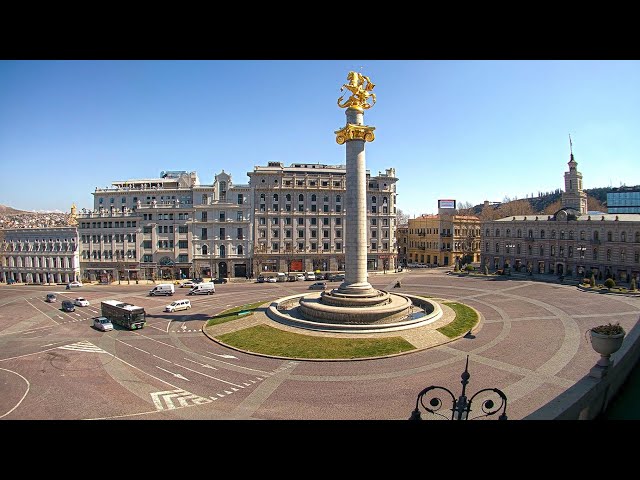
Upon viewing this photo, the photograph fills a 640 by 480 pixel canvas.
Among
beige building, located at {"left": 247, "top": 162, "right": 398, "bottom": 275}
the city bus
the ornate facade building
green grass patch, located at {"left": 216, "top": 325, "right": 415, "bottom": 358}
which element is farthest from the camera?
beige building, located at {"left": 247, "top": 162, "right": 398, "bottom": 275}

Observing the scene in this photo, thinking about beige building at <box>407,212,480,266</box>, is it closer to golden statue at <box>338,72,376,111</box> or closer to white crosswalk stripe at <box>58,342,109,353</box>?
golden statue at <box>338,72,376,111</box>

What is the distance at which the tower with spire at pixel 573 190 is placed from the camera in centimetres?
8000

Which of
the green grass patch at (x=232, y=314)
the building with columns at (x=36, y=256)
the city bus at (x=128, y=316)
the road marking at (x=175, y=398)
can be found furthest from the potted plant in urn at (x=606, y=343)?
the building with columns at (x=36, y=256)

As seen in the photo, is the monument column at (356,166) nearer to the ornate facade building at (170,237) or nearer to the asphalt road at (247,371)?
the asphalt road at (247,371)

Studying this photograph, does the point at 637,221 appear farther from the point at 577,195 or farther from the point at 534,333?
the point at 534,333

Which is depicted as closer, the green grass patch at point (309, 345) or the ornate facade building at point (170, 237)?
A: the green grass patch at point (309, 345)

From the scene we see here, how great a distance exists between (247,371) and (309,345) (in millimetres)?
5869

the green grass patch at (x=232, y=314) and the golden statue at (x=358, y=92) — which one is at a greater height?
the golden statue at (x=358, y=92)

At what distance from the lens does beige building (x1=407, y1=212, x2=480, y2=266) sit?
91438mm

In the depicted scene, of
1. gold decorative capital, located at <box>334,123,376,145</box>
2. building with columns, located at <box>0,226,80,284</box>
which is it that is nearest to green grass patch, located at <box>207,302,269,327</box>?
gold decorative capital, located at <box>334,123,376,145</box>

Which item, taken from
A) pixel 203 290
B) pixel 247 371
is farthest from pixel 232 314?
pixel 203 290

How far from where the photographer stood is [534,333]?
31188 millimetres

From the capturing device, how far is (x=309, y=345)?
28766 millimetres
